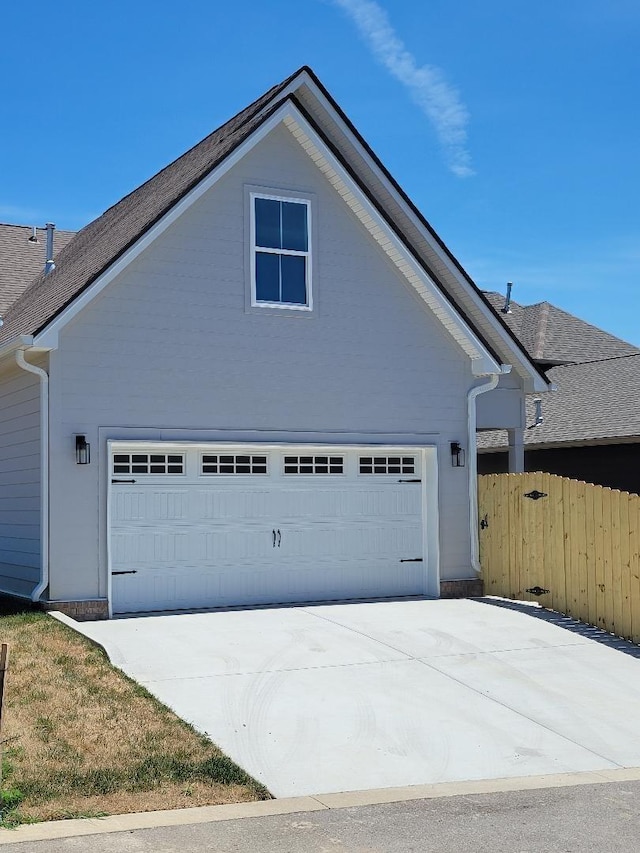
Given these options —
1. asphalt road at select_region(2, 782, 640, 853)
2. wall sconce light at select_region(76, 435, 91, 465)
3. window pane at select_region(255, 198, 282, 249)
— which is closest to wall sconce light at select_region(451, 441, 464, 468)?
window pane at select_region(255, 198, 282, 249)

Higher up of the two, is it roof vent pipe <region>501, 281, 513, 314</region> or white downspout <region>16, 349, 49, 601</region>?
roof vent pipe <region>501, 281, 513, 314</region>

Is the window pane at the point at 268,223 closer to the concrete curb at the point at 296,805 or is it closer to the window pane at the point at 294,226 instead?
the window pane at the point at 294,226

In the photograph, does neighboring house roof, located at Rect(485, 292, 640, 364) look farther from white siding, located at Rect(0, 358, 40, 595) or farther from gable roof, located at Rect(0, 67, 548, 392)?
white siding, located at Rect(0, 358, 40, 595)

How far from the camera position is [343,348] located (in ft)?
52.2

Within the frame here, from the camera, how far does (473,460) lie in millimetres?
16703

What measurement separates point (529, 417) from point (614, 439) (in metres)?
3.73

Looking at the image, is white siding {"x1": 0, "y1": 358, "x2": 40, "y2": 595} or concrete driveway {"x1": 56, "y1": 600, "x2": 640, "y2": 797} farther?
white siding {"x1": 0, "y1": 358, "x2": 40, "y2": 595}

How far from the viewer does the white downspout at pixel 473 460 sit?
16.6 m

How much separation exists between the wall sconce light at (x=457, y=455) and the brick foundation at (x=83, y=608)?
5.74m

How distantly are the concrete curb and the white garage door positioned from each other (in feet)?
23.4

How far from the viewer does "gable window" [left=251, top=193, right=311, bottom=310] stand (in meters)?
15.5

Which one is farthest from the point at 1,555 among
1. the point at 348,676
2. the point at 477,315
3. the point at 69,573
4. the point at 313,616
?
the point at 477,315

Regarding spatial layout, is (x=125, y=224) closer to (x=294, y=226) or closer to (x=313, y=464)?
(x=294, y=226)

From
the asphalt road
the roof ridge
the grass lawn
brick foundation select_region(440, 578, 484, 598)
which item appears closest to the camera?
the asphalt road
